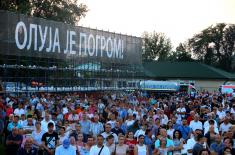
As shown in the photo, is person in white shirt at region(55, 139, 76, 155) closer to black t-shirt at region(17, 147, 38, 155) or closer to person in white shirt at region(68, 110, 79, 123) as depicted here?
black t-shirt at region(17, 147, 38, 155)

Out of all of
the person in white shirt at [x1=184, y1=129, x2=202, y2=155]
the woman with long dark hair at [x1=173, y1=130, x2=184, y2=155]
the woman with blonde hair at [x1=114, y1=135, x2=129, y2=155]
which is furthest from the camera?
the woman with long dark hair at [x1=173, y1=130, x2=184, y2=155]

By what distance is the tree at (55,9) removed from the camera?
50688mm

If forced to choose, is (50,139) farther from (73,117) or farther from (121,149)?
(73,117)

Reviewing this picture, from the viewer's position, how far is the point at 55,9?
5516cm

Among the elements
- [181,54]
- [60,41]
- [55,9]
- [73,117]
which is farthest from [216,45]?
[73,117]

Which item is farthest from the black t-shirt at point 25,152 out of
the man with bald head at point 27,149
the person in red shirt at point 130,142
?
the person in red shirt at point 130,142

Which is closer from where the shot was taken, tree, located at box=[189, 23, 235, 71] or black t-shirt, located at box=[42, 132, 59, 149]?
black t-shirt, located at box=[42, 132, 59, 149]

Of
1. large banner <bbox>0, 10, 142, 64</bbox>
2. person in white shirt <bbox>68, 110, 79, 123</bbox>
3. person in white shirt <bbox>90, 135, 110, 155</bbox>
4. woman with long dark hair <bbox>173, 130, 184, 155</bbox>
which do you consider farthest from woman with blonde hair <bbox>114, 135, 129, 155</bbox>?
large banner <bbox>0, 10, 142, 64</bbox>

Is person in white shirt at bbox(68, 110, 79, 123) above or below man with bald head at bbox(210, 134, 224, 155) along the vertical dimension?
above

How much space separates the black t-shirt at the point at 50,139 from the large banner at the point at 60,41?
15143 millimetres

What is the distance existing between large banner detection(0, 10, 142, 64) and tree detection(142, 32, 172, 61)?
3000 inches

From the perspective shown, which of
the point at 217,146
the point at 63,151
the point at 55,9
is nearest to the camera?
the point at 63,151

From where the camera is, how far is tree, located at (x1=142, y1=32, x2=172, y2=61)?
119 m

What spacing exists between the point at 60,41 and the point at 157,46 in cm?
8761
